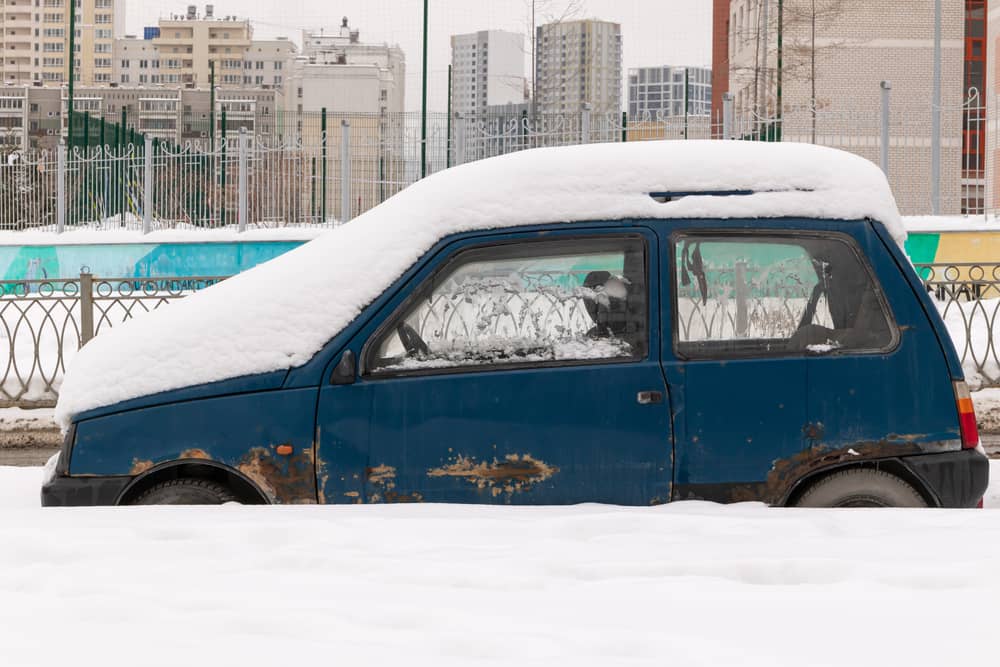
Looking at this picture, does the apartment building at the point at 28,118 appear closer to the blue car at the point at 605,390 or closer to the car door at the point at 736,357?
the blue car at the point at 605,390

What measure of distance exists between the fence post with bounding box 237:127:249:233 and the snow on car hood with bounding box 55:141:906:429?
16558mm

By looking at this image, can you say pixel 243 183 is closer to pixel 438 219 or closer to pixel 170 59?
pixel 438 219

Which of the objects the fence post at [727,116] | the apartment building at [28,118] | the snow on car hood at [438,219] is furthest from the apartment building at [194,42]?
the snow on car hood at [438,219]

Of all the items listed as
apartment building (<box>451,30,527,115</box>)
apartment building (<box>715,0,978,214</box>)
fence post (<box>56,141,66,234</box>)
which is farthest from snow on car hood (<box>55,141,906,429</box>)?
apartment building (<box>715,0,978,214</box>)

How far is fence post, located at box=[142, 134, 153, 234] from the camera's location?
21500 mm

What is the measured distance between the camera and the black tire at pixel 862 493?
4.65 meters

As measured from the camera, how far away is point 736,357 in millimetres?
4652

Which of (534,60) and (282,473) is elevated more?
(534,60)

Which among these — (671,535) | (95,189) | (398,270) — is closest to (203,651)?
(671,535)

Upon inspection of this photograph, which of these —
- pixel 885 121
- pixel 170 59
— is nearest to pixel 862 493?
pixel 885 121

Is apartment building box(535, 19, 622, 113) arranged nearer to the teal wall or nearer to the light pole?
the teal wall

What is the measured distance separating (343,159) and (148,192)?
3.58 meters

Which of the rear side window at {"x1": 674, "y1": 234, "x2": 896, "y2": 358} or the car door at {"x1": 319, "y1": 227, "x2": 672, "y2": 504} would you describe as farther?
the rear side window at {"x1": 674, "y1": 234, "x2": 896, "y2": 358}

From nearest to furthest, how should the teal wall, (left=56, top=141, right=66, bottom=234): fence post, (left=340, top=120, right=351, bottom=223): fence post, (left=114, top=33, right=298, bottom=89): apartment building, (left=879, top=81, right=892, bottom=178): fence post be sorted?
(left=879, top=81, right=892, bottom=178): fence post < the teal wall < (left=340, top=120, right=351, bottom=223): fence post < (left=56, top=141, right=66, bottom=234): fence post < (left=114, top=33, right=298, bottom=89): apartment building
